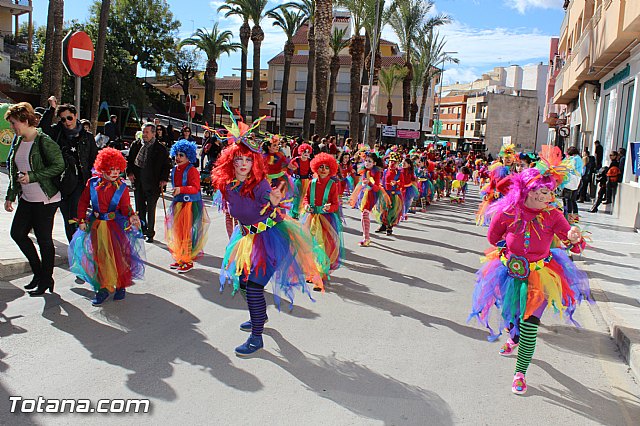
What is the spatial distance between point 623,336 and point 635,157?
37.5 ft

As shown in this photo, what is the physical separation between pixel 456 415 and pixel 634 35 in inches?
583

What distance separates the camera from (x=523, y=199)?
502cm

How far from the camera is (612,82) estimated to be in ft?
71.5

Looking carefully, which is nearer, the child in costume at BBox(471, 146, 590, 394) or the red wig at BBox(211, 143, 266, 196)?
the child in costume at BBox(471, 146, 590, 394)

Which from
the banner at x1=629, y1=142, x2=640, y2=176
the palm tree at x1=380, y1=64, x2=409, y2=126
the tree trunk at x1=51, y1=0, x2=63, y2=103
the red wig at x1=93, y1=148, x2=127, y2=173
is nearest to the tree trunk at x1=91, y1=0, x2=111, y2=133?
the tree trunk at x1=51, y1=0, x2=63, y2=103

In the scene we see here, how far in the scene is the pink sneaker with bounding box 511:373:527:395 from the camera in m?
4.73

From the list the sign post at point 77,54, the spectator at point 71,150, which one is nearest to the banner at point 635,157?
the sign post at point 77,54

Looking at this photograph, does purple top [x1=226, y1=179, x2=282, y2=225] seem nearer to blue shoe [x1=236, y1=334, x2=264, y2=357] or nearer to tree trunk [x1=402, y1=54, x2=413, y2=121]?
blue shoe [x1=236, y1=334, x2=264, y2=357]

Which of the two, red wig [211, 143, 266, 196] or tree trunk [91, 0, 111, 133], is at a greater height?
tree trunk [91, 0, 111, 133]

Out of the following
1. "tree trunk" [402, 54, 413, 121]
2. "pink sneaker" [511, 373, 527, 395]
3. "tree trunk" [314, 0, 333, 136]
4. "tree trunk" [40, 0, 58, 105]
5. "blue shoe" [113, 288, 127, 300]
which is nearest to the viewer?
"pink sneaker" [511, 373, 527, 395]

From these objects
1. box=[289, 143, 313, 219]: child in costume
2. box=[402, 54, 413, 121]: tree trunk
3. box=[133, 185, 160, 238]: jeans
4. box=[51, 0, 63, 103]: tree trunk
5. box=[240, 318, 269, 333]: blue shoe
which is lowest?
box=[240, 318, 269, 333]: blue shoe

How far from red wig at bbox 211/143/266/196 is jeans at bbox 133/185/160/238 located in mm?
4559

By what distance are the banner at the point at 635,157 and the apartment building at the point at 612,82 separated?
0.06m

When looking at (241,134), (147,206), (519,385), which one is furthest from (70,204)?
(519,385)
